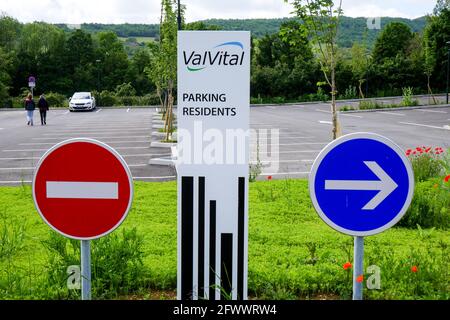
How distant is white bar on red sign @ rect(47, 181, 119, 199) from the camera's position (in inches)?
117

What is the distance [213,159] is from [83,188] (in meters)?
0.79

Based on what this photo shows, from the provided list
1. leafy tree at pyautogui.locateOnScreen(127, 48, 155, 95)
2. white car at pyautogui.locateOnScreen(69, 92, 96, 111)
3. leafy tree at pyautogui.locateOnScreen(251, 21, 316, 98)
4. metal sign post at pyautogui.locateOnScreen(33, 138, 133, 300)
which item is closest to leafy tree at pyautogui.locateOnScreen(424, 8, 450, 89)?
leafy tree at pyautogui.locateOnScreen(251, 21, 316, 98)

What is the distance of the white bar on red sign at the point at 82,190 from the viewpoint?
297 cm


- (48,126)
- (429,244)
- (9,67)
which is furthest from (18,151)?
(9,67)

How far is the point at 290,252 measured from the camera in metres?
5.21

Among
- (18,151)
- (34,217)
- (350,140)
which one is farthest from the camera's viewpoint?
(18,151)

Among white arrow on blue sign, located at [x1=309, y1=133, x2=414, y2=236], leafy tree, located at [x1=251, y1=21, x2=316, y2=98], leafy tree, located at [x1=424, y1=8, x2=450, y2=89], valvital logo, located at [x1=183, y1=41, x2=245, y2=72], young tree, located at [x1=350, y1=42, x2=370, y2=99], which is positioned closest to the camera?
white arrow on blue sign, located at [x1=309, y1=133, x2=414, y2=236]

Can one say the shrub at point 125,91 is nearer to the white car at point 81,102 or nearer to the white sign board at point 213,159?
the white car at point 81,102

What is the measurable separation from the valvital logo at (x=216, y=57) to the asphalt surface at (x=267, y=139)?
343 inches

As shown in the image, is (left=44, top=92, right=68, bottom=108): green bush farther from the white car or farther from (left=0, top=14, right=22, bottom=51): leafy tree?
(left=0, top=14, right=22, bottom=51): leafy tree

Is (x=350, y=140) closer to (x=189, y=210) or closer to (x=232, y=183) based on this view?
(x=232, y=183)

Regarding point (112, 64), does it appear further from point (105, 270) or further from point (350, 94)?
point (105, 270)
